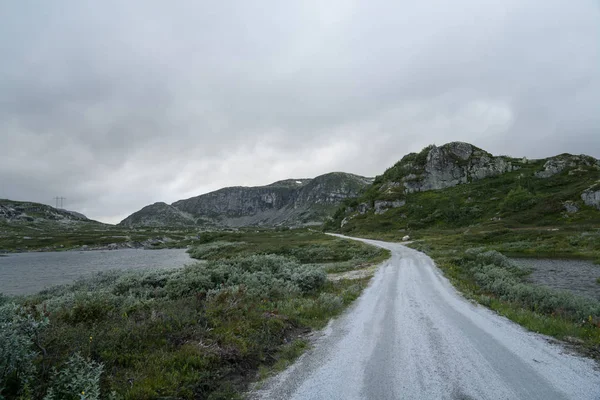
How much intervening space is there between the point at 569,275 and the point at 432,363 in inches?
1050

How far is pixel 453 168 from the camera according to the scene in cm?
12362

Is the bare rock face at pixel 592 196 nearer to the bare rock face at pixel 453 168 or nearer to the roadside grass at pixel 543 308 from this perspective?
the bare rock face at pixel 453 168

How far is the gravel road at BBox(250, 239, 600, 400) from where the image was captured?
6.63 m

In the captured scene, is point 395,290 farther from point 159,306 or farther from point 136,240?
point 136,240

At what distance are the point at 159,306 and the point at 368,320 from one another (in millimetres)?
8450

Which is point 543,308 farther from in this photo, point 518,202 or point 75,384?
point 518,202

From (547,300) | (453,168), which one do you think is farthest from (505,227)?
(453,168)

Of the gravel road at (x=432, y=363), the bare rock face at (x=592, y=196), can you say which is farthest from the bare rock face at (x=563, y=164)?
the gravel road at (x=432, y=363)

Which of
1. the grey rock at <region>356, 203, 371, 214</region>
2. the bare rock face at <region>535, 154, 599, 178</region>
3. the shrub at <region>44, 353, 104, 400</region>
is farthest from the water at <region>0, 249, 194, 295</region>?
the bare rock face at <region>535, 154, 599, 178</region>

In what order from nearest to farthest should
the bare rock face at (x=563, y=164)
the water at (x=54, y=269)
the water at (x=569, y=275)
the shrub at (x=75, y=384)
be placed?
the shrub at (x=75, y=384) → the water at (x=569, y=275) → the water at (x=54, y=269) → the bare rock face at (x=563, y=164)

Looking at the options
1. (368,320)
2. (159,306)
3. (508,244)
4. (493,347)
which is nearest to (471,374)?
(493,347)

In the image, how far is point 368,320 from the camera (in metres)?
12.1

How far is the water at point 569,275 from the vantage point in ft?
67.8

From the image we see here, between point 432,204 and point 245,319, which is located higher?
point 432,204
